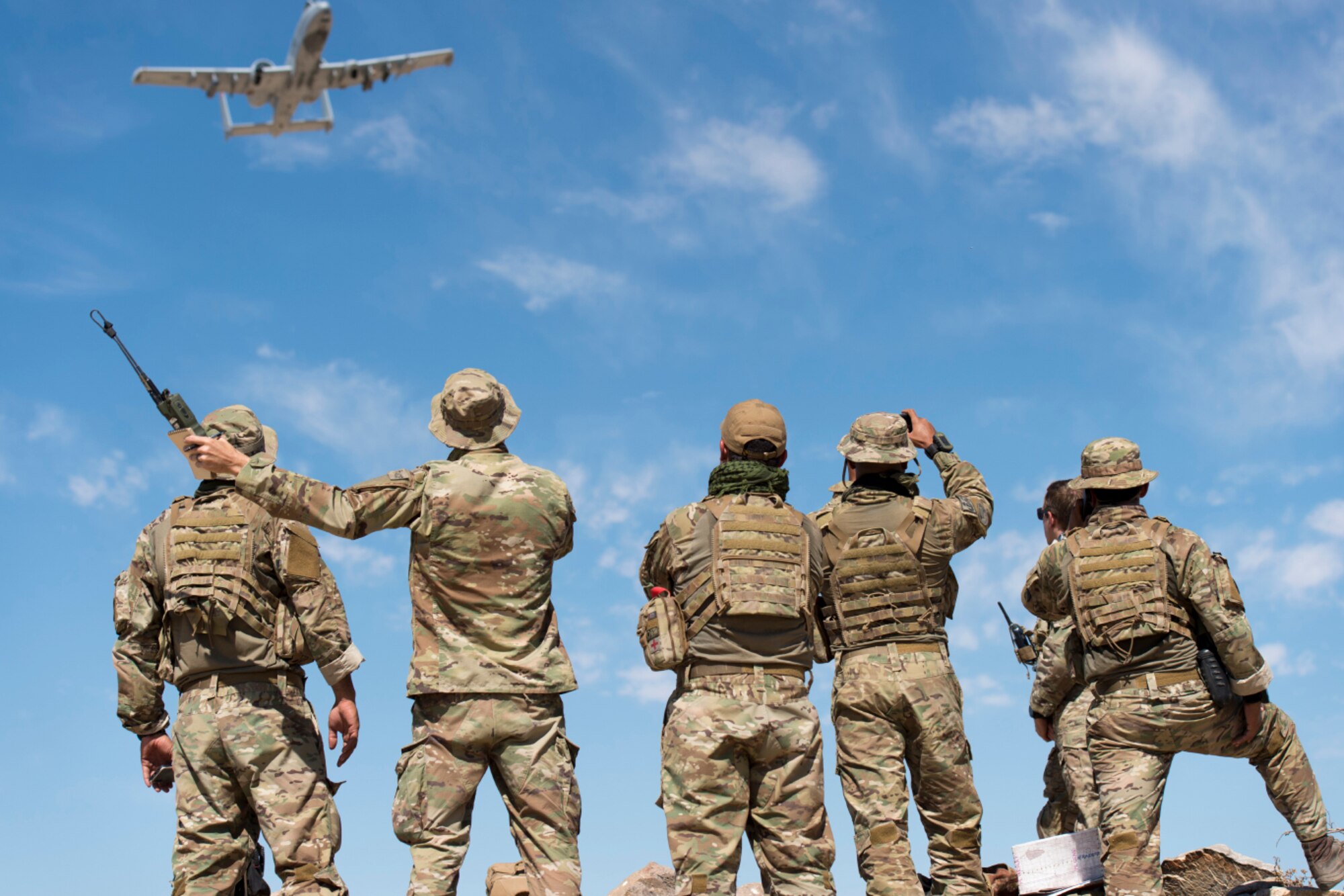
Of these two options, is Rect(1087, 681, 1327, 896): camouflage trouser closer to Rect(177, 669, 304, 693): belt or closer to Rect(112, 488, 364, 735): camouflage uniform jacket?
Rect(112, 488, 364, 735): camouflage uniform jacket

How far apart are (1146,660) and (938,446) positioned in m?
2.05

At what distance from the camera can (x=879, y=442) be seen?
8.95 metres

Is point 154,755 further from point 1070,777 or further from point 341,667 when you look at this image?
point 1070,777

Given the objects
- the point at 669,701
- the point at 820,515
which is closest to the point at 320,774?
the point at 669,701

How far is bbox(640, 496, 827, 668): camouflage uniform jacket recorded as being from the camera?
7551mm

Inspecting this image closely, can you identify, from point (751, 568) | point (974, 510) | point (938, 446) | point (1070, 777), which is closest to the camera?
point (751, 568)

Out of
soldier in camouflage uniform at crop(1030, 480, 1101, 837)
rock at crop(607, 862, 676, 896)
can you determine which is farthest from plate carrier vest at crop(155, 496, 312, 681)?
soldier in camouflage uniform at crop(1030, 480, 1101, 837)

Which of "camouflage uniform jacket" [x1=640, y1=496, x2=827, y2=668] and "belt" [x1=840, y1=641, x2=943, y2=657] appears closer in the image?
"camouflage uniform jacket" [x1=640, y1=496, x2=827, y2=668]

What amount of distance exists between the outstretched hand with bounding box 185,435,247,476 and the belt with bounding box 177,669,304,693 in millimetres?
1345

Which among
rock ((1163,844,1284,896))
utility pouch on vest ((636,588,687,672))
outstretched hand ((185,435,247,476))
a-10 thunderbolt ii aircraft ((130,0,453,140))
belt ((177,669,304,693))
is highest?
a-10 thunderbolt ii aircraft ((130,0,453,140))

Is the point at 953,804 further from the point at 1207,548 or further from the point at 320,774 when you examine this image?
the point at 320,774

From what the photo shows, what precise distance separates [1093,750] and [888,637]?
163 centimetres

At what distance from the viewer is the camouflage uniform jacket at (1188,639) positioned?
28.3ft

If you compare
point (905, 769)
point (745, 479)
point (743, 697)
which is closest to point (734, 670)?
point (743, 697)
